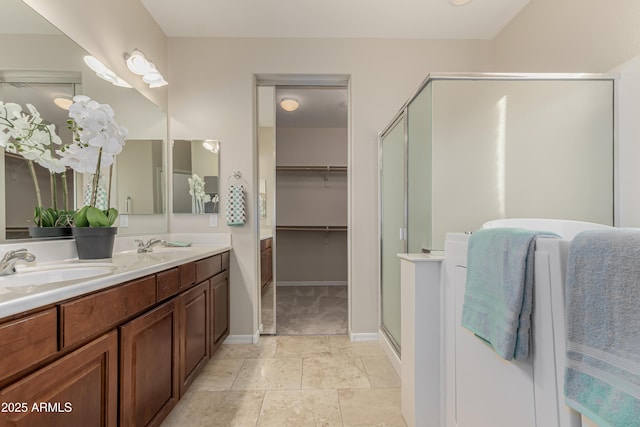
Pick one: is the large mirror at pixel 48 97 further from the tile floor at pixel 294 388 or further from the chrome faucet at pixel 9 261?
the tile floor at pixel 294 388

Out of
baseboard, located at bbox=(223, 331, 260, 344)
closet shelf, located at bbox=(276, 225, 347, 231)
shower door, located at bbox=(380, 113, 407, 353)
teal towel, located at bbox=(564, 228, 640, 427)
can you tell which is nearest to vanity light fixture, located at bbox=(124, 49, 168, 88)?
shower door, located at bbox=(380, 113, 407, 353)

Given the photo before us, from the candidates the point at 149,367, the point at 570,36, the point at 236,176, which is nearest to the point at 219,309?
the point at 149,367

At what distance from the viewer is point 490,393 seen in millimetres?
975

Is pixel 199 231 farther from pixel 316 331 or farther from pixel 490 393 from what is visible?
pixel 490 393

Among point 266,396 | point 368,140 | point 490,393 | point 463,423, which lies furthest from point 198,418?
point 368,140

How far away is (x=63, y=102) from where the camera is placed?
1433 mm

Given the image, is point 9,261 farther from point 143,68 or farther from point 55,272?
point 143,68

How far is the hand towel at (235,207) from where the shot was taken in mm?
2441

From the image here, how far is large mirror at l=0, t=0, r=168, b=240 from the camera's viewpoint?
120 centimetres

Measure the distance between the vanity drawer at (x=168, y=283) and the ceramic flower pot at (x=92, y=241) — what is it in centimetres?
35

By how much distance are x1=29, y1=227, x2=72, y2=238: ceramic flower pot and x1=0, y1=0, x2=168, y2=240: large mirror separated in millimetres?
30

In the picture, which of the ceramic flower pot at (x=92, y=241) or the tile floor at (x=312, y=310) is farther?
the tile floor at (x=312, y=310)

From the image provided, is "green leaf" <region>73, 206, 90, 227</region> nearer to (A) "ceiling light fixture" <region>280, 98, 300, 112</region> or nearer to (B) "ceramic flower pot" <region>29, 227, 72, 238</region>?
(B) "ceramic flower pot" <region>29, 227, 72, 238</region>

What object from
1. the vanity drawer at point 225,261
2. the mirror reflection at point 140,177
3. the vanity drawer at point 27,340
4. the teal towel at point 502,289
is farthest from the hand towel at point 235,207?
the teal towel at point 502,289
